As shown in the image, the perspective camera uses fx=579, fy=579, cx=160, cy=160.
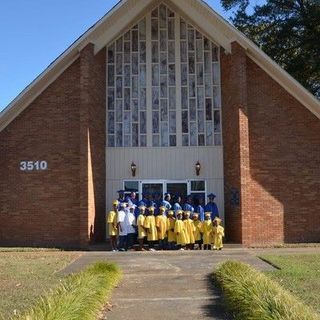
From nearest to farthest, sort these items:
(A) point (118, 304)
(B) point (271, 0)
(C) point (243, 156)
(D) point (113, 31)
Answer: (A) point (118, 304) < (C) point (243, 156) < (D) point (113, 31) < (B) point (271, 0)

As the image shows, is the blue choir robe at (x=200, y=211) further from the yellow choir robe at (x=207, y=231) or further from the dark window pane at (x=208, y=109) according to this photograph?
the dark window pane at (x=208, y=109)

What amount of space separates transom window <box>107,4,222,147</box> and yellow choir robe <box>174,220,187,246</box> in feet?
14.2

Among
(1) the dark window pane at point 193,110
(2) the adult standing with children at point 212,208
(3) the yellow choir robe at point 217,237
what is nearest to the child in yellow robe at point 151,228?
(3) the yellow choir robe at point 217,237

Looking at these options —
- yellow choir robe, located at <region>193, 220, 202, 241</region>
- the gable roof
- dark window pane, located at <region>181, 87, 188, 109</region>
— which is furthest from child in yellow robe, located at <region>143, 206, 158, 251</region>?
Result: the gable roof

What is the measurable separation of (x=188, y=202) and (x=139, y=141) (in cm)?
335

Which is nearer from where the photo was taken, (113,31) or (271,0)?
(113,31)

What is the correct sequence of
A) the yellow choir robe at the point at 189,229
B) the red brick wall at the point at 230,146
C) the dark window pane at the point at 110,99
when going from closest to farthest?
the yellow choir robe at the point at 189,229 < the red brick wall at the point at 230,146 < the dark window pane at the point at 110,99

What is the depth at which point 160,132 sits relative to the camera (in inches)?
850

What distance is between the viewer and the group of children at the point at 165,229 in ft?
59.3

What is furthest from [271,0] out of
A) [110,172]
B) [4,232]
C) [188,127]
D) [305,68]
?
[4,232]

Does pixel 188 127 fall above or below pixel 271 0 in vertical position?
below

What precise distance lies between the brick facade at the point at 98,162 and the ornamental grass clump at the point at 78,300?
921cm

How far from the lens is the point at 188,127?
21.6m

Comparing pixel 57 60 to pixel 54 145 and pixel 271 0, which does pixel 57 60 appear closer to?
pixel 54 145
